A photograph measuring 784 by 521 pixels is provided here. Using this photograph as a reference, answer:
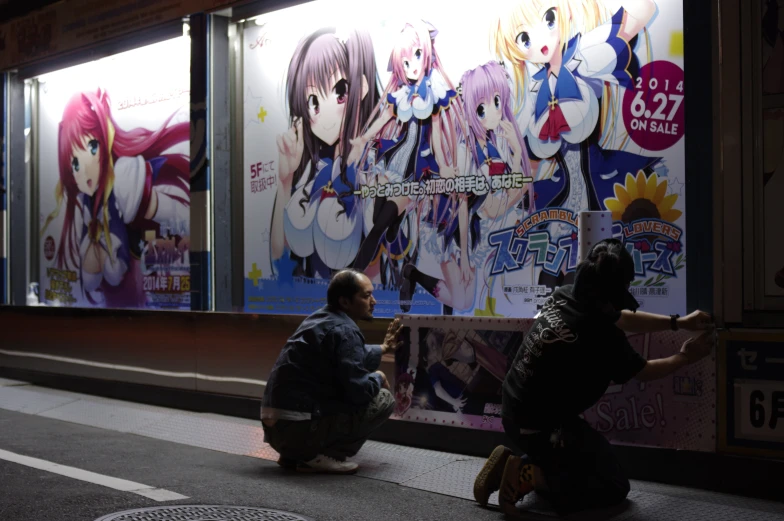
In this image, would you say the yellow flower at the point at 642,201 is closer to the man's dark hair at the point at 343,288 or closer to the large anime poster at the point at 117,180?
the man's dark hair at the point at 343,288

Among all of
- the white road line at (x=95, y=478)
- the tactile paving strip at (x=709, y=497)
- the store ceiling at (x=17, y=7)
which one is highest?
the store ceiling at (x=17, y=7)

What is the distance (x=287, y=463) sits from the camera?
20.4 feet

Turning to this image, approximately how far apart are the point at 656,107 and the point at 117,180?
6.90 m

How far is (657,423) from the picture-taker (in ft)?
19.1

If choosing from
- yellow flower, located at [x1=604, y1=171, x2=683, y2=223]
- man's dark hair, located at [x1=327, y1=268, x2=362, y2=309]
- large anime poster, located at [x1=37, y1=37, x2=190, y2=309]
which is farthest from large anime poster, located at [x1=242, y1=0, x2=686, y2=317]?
man's dark hair, located at [x1=327, y1=268, x2=362, y2=309]

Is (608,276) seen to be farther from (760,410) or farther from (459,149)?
(459,149)

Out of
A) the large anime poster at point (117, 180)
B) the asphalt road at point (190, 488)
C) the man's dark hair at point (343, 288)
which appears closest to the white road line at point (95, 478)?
the asphalt road at point (190, 488)

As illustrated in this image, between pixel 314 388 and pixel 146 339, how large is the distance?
13.7 ft

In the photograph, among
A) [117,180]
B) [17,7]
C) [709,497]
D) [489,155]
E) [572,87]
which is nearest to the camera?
[709,497]

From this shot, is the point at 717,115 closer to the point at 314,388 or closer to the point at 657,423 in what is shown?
the point at 657,423

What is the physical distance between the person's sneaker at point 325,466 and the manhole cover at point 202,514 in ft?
3.41

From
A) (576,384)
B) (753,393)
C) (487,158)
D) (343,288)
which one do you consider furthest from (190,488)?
(487,158)

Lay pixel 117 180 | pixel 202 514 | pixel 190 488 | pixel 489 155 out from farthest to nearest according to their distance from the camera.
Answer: pixel 117 180, pixel 489 155, pixel 190 488, pixel 202 514

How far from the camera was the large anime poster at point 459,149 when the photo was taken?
6641mm
